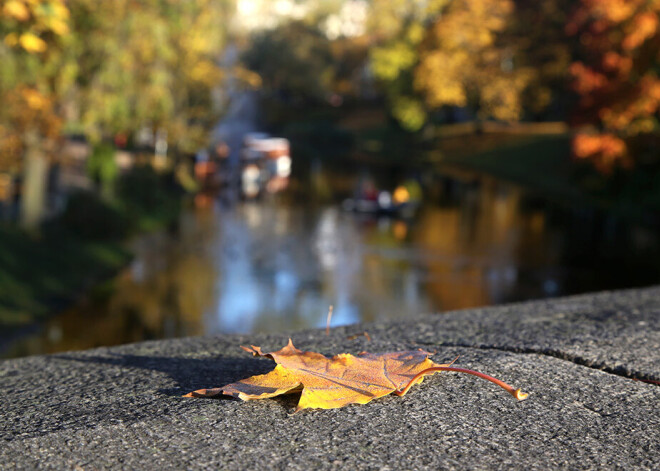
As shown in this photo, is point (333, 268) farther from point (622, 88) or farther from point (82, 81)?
point (622, 88)

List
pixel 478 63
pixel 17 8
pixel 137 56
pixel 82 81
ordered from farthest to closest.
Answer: pixel 478 63 < pixel 137 56 < pixel 82 81 < pixel 17 8

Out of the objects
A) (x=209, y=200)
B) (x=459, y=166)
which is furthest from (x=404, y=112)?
(x=209, y=200)

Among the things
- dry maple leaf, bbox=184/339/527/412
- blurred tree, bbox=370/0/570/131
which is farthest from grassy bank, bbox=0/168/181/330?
blurred tree, bbox=370/0/570/131

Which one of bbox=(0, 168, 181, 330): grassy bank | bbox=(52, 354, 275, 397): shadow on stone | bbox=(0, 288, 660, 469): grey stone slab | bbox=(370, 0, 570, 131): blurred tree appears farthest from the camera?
bbox=(370, 0, 570, 131): blurred tree

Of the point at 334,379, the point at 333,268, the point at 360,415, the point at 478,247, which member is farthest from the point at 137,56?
the point at 360,415

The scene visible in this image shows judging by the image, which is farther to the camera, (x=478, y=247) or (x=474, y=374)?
(x=478, y=247)

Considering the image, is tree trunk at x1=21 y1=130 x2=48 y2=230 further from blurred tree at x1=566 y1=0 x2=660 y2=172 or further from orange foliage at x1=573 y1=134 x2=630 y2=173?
orange foliage at x1=573 y1=134 x2=630 y2=173

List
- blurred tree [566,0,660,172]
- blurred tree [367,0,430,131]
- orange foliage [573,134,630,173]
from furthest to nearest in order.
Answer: blurred tree [367,0,430,131]
orange foliage [573,134,630,173]
blurred tree [566,0,660,172]
